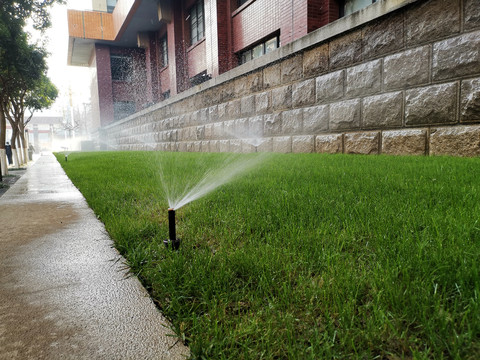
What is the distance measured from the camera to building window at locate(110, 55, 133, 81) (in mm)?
25781

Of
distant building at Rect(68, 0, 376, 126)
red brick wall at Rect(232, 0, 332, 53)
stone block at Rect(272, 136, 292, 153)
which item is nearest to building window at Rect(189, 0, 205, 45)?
distant building at Rect(68, 0, 376, 126)

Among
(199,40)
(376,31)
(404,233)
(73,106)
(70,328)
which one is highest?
(73,106)

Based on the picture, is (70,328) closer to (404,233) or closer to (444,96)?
(404,233)

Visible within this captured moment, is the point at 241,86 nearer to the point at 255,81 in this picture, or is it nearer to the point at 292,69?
the point at 255,81

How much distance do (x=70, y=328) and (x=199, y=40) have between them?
1478cm

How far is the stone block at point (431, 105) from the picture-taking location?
12.9ft

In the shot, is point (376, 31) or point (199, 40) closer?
point (376, 31)

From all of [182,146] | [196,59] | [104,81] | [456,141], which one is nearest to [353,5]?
[456,141]

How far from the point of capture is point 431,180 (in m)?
2.66

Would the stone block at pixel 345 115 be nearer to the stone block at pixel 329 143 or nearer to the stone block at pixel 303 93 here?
the stone block at pixel 329 143

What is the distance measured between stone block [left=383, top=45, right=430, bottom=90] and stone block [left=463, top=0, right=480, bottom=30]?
0.47 meters

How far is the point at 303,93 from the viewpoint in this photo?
607 centimetres

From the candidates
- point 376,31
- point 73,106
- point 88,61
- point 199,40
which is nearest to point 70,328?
point 376,31

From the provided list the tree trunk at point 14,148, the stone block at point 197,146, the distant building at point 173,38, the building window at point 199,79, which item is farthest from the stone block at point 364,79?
the tree trunk at point 14,148
